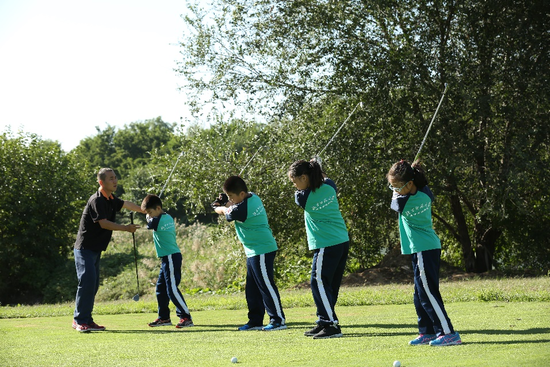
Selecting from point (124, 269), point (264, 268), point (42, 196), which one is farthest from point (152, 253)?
point (264, 268)

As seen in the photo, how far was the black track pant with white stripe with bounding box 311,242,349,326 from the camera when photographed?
25.3ft

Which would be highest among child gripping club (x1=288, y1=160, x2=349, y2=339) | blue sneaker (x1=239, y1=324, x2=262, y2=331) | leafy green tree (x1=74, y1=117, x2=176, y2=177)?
leafy green tree (x1=74, y1=117, x2=176, y2=177)

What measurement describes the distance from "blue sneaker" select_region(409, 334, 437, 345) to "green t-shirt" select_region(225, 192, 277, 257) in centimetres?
265

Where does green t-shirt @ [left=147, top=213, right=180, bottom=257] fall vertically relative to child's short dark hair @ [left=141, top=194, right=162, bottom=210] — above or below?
below

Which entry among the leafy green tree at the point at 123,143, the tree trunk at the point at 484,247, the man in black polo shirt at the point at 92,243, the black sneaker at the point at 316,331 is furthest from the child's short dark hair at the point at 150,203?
the leafy green tree at the point at 123,143

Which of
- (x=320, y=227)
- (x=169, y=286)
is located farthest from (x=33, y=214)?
(x=320, y=227)

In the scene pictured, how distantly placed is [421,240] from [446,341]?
110cm

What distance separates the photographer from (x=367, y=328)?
8289mm

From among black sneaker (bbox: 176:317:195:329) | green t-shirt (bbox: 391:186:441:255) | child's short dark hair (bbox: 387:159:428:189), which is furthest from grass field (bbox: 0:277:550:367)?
child's short dark hair (bbox: 387:159:428:189)

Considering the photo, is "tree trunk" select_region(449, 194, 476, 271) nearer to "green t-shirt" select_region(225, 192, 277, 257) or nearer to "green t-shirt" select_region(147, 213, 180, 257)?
"green t-shirt" select_region(147, 213, 180, 257)

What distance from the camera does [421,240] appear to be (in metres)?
7.04

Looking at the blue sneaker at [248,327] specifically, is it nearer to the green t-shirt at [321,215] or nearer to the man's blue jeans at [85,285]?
the green t-shirt at [321,215]

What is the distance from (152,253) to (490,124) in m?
17.6

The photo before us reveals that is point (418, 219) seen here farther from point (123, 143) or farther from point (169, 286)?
point (123, 143)
